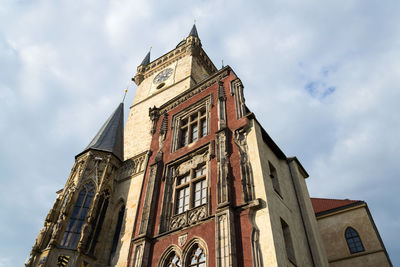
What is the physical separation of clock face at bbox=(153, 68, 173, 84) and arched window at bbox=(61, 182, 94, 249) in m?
12.4

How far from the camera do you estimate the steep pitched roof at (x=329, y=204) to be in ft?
66.7

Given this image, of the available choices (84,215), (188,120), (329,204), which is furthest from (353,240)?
(84,215)

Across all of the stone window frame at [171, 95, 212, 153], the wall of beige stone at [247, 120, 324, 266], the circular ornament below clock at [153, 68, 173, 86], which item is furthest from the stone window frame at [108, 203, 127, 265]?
the circular ornament below clock at [153, 68, 173, 86]

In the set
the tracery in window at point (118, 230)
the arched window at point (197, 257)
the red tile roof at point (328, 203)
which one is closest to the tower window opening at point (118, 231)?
the tracery in window at point (118, 230)

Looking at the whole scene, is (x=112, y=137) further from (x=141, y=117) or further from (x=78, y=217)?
(x=78, y=217)

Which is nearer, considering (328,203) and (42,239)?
(42,239)

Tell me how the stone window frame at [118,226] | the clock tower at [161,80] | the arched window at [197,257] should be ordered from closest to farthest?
the arched window at [197,257] < the stone window frame at [118,226] < the clock tower at [161,80]

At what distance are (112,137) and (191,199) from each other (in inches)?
379

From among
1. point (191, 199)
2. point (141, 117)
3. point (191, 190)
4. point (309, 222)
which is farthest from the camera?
point (141, 117)

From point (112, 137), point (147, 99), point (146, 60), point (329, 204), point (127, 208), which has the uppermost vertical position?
point (146, 60)

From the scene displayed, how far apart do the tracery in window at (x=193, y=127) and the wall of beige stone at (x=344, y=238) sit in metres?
10.7

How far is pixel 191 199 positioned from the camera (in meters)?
13.0

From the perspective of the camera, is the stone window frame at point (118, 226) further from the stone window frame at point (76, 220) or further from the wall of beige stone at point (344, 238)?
the wall of beige stone at point (344, 238)

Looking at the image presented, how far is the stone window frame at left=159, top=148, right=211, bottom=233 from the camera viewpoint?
12.2 m
